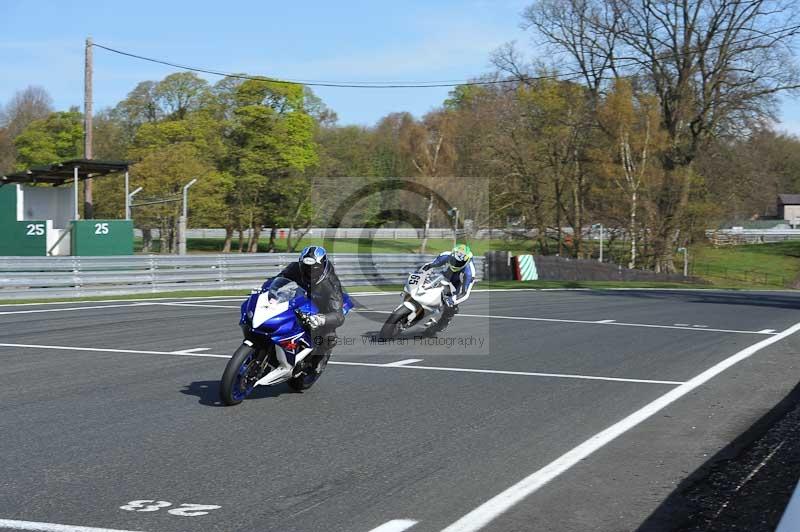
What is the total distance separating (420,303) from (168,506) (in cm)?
852

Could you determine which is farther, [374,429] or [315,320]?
[315,320]

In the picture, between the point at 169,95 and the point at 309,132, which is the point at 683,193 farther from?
the point at 169,95

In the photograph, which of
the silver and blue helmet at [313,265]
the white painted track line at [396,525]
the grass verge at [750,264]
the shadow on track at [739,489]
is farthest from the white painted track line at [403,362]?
the grass verge at [750,264]

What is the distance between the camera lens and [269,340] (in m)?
8.55

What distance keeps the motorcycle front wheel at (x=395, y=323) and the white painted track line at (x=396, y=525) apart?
28.4ft

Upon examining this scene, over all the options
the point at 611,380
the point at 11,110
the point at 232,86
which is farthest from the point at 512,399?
the point at 11,110

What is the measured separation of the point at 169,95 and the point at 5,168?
19388mm

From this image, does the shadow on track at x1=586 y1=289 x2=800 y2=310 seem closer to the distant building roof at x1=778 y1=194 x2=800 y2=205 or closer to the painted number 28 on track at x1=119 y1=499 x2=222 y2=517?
the painted number 28 on track at x1=119 y1=499 x2=222 y2=517

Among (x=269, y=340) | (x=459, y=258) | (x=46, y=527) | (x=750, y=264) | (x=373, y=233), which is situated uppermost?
(x=373, y=233)

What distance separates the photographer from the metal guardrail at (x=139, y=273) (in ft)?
66.8

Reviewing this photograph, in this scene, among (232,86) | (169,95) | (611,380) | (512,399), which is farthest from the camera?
(169,95)

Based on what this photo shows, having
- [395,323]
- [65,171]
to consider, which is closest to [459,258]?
[395,323]

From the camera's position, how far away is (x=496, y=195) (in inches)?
1874

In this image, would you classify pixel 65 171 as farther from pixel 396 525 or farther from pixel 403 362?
pixel 396 525
